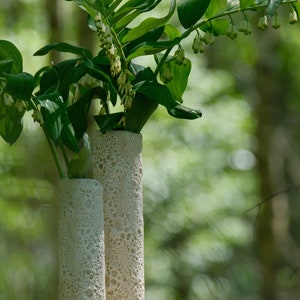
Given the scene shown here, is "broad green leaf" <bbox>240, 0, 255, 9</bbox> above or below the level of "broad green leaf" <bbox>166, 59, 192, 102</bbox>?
above

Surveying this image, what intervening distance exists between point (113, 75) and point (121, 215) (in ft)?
0.68

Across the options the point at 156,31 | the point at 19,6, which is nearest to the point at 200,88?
the point at 19,6

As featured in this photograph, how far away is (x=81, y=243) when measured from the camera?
1.08 meters

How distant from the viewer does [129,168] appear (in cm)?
116

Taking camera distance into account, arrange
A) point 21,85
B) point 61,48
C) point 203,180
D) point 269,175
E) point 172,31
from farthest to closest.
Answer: point 203,180, point 269,175, point 172,31, point 61,48, point 21,85

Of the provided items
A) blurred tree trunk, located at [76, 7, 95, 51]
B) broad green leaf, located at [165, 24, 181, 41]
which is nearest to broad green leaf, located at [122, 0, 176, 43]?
broad green leaf, located at [165, 24, 181, 41]

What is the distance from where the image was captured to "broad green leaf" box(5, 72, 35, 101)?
1.06 m

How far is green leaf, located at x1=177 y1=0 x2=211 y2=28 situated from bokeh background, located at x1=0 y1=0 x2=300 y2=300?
0.44 meters

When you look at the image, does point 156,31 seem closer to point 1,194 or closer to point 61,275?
point 61,275

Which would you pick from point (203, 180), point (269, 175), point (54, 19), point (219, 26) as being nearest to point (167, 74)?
point (219, 26)

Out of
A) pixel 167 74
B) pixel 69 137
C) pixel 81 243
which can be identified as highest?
pixel 167 74

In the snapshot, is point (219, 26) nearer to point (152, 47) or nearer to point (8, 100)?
point (152, 47)

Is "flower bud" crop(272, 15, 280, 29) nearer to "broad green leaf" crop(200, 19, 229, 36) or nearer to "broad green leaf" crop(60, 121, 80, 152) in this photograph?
"broad green leaf" crop(200, 19, 229, 36)

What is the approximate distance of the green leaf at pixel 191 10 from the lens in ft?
3.77
